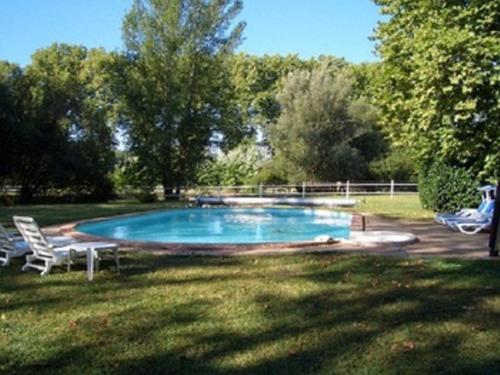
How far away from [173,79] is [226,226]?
593 inches

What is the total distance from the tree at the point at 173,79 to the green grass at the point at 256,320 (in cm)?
2353

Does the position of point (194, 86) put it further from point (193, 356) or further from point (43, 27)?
point (193, 356)

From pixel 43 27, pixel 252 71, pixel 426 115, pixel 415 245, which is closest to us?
pixel 415 245

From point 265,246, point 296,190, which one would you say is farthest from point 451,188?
point 296,190

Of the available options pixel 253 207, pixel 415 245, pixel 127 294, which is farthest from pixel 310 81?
pixel 127 294

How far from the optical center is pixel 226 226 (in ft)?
59.2

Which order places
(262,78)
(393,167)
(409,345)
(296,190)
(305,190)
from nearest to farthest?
(409,345)
(305,190)
(296,190)
(393,167)
(262,78)

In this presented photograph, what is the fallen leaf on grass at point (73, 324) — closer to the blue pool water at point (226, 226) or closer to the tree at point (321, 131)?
the blue pool water at point (226, 226)

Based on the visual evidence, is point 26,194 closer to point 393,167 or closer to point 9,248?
point 9,248

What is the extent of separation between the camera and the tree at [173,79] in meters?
30.2

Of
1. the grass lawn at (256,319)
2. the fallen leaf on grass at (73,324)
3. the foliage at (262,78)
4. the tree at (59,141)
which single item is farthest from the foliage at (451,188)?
the foliage at (262,78)

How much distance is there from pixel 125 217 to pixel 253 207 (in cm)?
800

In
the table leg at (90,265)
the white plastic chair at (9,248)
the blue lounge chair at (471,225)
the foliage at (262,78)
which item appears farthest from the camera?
the foliage at (262,78)

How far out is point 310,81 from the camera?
38594 millimetres
